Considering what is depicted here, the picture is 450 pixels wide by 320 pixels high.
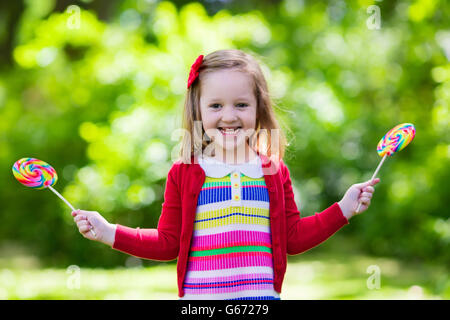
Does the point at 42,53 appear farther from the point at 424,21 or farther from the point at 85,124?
the point at 424,21

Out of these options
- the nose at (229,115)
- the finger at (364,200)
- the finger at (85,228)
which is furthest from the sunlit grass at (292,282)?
the nose at (229,115)

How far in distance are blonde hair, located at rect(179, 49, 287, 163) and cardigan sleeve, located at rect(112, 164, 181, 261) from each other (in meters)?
0.17

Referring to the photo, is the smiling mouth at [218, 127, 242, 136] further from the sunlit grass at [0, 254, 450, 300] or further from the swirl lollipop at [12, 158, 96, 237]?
the sunlit grass at [0, 254, 450, 300]

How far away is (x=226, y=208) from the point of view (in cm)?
225

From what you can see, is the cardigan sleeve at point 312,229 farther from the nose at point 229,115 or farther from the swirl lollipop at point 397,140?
the nose at point 229,115

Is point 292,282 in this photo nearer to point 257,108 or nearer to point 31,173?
point 257,108

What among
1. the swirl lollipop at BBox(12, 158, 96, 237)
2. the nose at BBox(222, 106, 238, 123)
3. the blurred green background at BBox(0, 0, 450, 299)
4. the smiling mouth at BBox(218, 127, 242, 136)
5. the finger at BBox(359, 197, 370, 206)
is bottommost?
the finger at BBox(359, 197, 370, 206)

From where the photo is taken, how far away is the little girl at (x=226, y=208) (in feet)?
7.26

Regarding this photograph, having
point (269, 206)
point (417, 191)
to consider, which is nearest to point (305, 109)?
point (417, 191)

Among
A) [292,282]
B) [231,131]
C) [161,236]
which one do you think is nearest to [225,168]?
[231,131]

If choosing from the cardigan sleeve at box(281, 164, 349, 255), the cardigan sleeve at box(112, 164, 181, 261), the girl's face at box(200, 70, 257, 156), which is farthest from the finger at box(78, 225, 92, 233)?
the cardigan sleeve at box(281, 164, 349, 255)

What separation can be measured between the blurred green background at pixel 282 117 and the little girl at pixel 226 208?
271 centimetres

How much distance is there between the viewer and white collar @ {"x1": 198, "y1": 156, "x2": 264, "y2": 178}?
2.32 meters

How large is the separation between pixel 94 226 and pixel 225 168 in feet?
1.78
